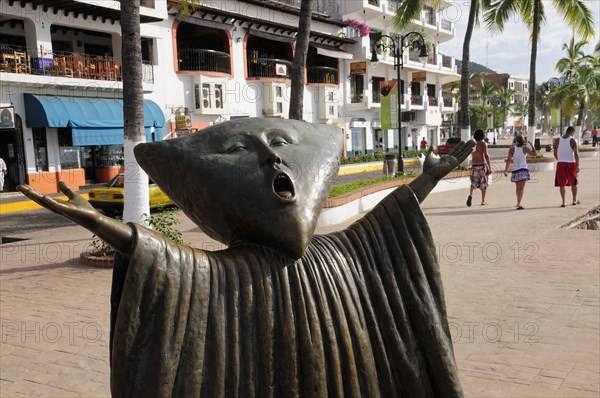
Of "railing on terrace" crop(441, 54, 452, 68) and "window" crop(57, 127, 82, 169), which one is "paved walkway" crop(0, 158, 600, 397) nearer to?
"window" crop(57, 127, 82, 169)

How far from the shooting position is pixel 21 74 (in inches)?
627

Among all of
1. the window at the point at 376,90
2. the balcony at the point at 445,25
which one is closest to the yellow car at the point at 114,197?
the window at the point at 376,90

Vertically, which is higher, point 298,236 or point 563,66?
point 563,66

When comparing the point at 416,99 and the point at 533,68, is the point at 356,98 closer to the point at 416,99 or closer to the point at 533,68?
the point at 416,99

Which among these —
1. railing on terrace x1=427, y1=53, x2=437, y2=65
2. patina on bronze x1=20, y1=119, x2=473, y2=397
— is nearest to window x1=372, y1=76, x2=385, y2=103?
railing on terrace x1=427, y1=53, x2=437, y2=65

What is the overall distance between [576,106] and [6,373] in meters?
34.0

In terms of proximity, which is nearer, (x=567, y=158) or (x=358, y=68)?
(x=567, y=158)

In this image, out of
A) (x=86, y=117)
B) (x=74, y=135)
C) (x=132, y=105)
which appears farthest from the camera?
(x=86, y=117)

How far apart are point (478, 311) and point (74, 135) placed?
15.1 meters

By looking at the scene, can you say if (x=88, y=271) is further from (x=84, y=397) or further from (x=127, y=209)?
(x=84, y=397)

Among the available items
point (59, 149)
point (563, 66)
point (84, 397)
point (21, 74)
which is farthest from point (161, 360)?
point (563, 66)

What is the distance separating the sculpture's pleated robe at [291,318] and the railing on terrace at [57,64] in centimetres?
1461

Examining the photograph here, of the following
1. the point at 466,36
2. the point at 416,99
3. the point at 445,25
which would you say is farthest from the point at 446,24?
the point at 466,36

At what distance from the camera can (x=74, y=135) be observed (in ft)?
56.8
